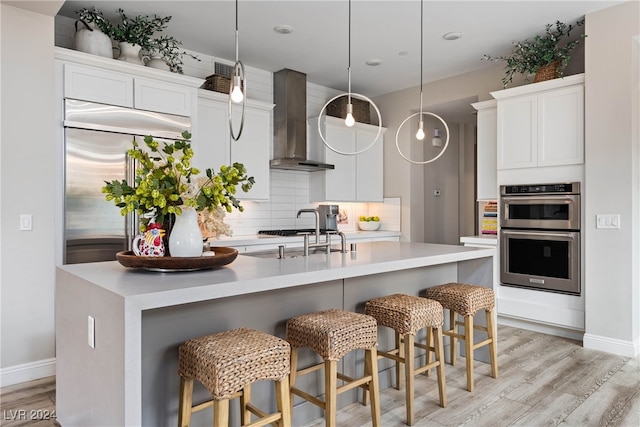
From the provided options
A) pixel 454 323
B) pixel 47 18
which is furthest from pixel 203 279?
pixel 47 18

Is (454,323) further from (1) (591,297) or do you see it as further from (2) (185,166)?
(2) (185,166)

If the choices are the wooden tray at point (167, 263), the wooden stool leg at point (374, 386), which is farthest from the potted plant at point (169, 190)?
the wooden stool leg at point (374, 386)

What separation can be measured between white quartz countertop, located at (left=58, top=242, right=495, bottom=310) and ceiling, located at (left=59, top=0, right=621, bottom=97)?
2.23 metres

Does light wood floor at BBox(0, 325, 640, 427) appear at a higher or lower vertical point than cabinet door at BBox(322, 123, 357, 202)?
lower

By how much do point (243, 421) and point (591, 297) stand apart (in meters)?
3.16

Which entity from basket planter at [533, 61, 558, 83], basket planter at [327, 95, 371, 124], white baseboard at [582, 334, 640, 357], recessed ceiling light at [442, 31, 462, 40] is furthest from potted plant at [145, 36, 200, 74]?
white baseboard at [582, 334, 640, 357]

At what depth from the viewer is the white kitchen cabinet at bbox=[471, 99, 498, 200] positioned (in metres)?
4.68

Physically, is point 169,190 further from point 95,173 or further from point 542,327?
A: point 542,327

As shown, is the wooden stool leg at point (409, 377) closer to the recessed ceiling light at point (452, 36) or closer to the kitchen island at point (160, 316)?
the kitchen island at point (160, 316)

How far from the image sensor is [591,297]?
367 cm

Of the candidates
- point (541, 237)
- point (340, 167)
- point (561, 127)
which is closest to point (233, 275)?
point (541, 237)

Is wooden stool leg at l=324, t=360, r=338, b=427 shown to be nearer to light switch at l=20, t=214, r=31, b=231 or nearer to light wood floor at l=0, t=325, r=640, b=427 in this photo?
light wood floor at l=0, t=325, r=640, b=427

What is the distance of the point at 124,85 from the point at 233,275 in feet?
7.75

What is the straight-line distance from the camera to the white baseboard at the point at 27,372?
9.47 ft
